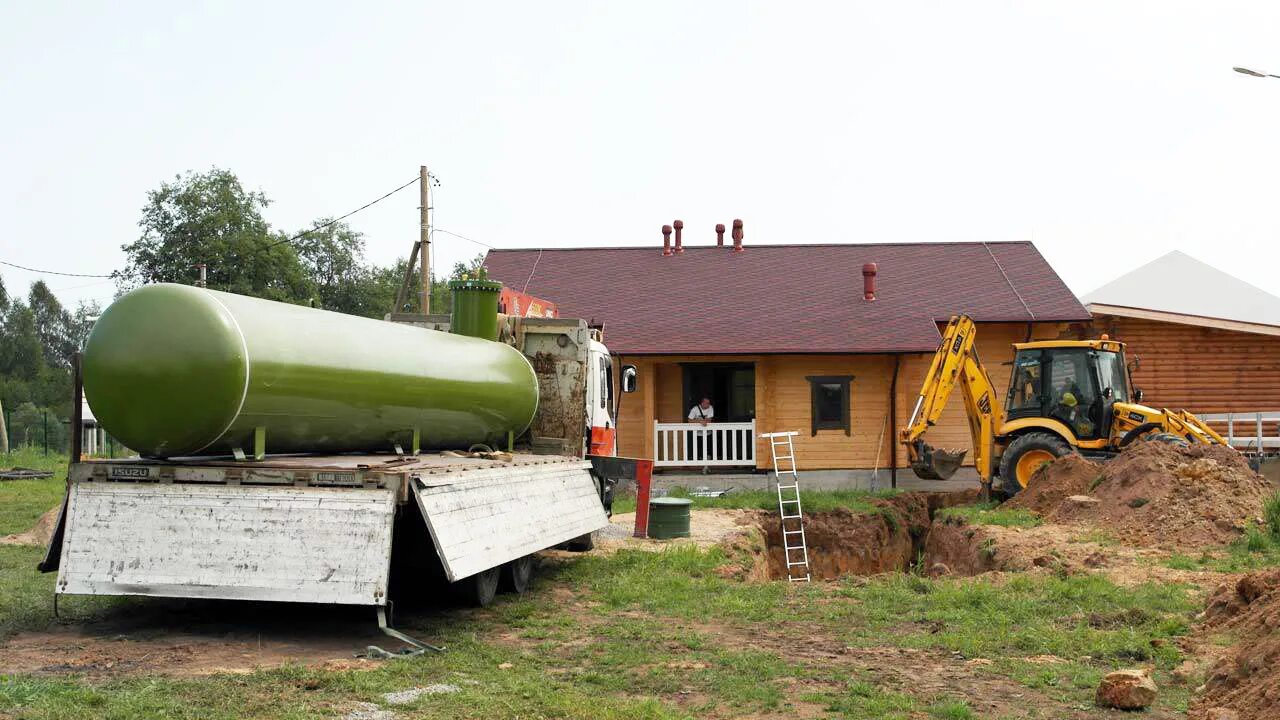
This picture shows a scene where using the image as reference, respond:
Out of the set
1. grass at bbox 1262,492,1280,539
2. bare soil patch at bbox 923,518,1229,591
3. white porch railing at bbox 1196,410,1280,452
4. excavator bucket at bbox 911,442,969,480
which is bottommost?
bare soil patch at bbox 923,518,1229,591

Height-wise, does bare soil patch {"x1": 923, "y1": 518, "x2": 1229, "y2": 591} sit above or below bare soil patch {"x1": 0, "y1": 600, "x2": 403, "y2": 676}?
above

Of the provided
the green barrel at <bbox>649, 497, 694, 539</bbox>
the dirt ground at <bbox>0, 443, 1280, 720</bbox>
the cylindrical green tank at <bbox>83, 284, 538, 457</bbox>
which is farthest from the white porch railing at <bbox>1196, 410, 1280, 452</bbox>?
the cylindrical green tank at <bbox>83, 284, 538, 457</bbox>

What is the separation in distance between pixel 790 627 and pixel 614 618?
4.98 feet

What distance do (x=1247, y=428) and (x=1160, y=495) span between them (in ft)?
36.6

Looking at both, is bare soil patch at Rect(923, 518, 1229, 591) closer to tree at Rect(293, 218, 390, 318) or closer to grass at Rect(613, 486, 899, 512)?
grass at Rect(613, 486, 899, 512)

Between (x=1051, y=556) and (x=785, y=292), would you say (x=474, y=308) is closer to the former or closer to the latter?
(x=1051, y=556)

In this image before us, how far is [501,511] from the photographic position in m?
9.82

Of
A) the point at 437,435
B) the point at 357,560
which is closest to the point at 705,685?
the point at 357,560

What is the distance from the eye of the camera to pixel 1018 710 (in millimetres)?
6738

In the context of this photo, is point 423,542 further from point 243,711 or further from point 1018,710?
point 1018,710

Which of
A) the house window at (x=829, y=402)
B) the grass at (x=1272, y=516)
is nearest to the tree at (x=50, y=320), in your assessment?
the house window at (x=829, y=402)

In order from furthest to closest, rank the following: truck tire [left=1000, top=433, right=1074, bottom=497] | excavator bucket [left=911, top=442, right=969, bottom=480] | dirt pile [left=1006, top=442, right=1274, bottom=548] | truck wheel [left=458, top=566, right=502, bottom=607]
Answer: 1. excavator bucket [left=911, top=442, right=969, bottom=480]
2. truck tire [left=1000, top=433, right=1074, bottom=497]
3. dirt pile [left=1006, top=442, right=1274, bottom=548]
4. truck wheel [left=458, top=566, right=502, bottom=607]

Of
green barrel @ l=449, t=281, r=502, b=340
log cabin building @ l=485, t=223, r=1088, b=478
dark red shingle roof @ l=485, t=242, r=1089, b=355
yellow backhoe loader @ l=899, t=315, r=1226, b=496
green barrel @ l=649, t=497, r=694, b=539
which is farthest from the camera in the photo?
dark red shingle roof @ l=485, t=242, r=1089, b=355

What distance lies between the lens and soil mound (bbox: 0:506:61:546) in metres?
14.1
